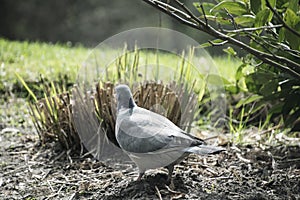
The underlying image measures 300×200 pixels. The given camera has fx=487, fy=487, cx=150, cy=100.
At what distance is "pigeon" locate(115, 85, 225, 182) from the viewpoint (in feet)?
5.68

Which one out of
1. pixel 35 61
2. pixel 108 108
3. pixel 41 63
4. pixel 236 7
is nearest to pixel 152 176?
pixel 108 108

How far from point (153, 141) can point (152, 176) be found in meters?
0.31

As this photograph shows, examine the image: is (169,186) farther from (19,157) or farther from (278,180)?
(19,157)

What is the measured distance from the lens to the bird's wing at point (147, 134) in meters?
1.73

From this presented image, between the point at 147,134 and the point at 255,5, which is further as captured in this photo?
the point at 255,5

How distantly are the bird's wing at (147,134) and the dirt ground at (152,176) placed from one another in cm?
19

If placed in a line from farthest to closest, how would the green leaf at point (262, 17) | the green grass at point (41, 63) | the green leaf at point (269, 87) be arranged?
the green grass at point (41, 63)
the green leaf at point (269, 87)
the green leaf at point (262, 17)

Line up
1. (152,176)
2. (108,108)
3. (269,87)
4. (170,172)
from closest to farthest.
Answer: (170,172) → (152,176) → (269,87) → (108,108)

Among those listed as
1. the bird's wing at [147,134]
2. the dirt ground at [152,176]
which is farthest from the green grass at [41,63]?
the bird's wing at [147,134]

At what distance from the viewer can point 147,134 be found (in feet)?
5.76

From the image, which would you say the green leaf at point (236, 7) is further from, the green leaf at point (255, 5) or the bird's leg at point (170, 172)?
the bird's leg at point (170, 172)

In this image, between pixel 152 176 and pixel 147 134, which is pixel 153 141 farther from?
pixel 152 176

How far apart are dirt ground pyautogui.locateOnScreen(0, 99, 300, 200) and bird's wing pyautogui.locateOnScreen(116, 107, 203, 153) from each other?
7.6 inches

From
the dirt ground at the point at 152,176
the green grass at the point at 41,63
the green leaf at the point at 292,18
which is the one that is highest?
the green leaf at the point at 292,18
